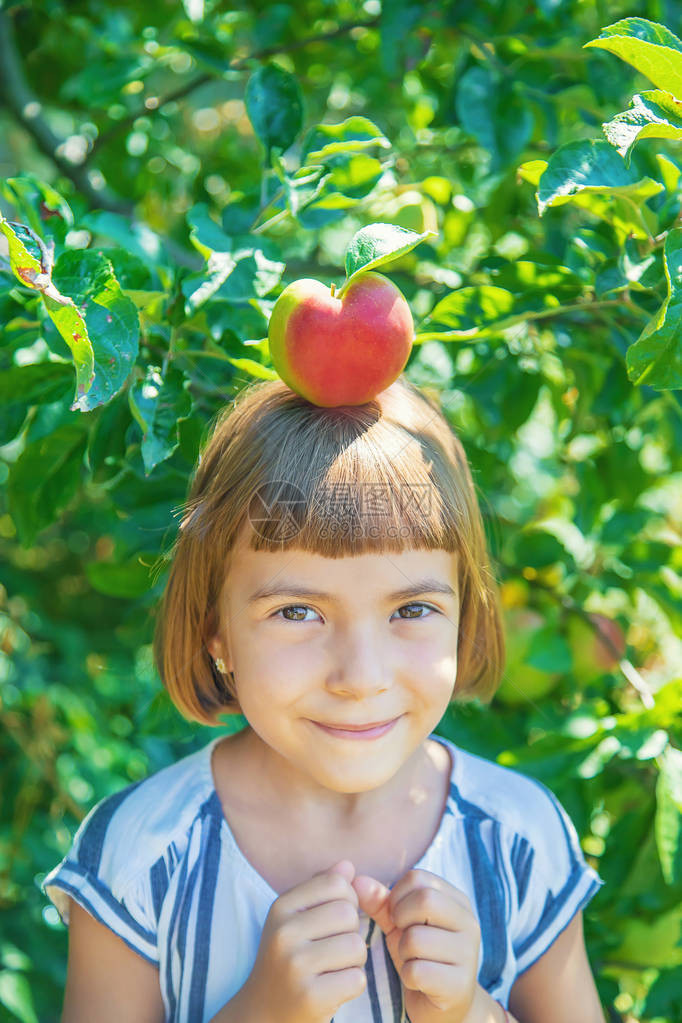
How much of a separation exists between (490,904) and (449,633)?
273 millimetres

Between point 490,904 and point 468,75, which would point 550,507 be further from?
point 490,904

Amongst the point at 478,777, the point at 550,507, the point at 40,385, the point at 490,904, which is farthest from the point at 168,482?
the point at 550,507

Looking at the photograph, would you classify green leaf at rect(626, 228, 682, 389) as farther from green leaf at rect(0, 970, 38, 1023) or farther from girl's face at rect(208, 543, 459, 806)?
green leaf at rect(0, 970, 38, 1023)

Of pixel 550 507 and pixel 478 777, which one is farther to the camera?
pixel 550 507

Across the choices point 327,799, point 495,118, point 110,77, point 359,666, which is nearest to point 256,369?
point 359,666

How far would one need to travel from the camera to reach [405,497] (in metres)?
0.92

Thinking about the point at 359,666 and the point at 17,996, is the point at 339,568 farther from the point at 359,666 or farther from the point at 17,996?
the point at 17,996

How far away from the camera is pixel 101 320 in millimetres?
854

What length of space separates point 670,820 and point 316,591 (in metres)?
0.54

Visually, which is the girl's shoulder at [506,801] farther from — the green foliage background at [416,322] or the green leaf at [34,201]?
the green leaf at [34,201]

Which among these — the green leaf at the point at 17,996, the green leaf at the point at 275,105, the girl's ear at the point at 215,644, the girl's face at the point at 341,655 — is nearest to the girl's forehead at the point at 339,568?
the girl's face at the point at 341,655

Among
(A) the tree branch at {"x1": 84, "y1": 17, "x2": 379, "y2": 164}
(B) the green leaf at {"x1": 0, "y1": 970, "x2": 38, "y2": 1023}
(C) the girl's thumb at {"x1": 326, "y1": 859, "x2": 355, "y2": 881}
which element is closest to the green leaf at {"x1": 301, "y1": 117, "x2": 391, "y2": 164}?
(A) the tree branch at {"x1": 84, "y1": 17, "x2": 379, "y2": 164}

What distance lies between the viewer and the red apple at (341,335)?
0.86 m

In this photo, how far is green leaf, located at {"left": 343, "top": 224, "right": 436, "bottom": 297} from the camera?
79 cm
